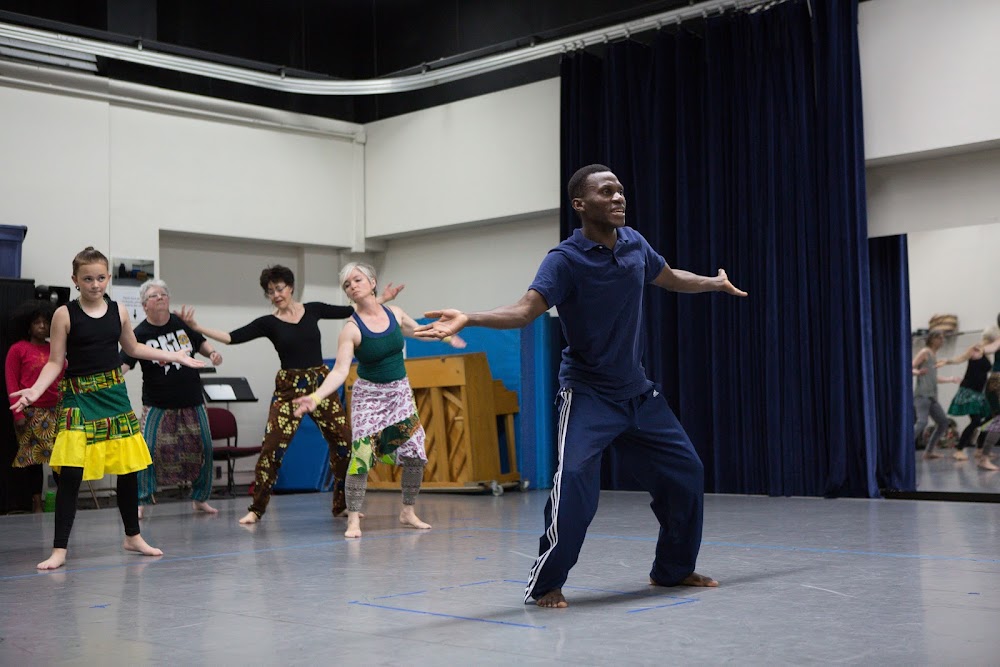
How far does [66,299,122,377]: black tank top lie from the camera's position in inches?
214

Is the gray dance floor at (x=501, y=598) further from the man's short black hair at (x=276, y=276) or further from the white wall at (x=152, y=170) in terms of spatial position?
the white wall at (x=152, y=170)

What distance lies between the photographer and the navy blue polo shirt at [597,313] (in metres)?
4.01

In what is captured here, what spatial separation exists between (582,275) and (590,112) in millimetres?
6316

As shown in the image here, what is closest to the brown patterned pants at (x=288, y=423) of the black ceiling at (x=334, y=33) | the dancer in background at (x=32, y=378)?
the dancer in background at (x=32, y=378)

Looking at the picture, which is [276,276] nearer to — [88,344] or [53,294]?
[88,344]

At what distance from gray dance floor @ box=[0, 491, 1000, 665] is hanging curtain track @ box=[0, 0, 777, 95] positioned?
4412 millimetres

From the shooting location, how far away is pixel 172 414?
821 cm

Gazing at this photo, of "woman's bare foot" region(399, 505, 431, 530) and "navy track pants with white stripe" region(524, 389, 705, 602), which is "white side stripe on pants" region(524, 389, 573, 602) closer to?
"navy track pants with white stripe" region(524, 389, 705, 602)

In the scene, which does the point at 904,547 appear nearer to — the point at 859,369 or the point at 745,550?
the point at 745,550

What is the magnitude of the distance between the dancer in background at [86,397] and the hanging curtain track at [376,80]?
477cm

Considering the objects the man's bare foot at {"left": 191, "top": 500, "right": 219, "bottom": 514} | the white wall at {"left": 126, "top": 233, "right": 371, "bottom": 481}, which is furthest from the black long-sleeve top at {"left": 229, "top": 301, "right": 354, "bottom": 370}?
the white wall at {"left": 126, "top": 233, "right": 371, "bottom": 481}

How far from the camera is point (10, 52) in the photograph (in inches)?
374

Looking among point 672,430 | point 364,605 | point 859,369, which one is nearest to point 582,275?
point 672,430

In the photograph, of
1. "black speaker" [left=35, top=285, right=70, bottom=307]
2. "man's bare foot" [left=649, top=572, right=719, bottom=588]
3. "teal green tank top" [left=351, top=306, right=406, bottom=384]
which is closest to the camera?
"man's bare foot" [left=649, top=572, right=719, bottom=588]
